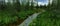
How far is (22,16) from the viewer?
6379mm

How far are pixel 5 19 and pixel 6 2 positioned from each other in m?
0.74

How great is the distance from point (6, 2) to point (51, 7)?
1622 millimetres

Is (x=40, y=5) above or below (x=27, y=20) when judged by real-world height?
above

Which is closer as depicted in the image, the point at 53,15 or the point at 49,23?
the point at 49,23

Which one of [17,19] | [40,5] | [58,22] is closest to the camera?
[58,22]

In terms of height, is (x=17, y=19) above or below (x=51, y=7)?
below

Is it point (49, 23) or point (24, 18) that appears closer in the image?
point (49, 23)

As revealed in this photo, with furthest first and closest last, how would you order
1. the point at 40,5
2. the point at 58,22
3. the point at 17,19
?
the point at 17,19 < the point at 40,5 < the point at 58,22

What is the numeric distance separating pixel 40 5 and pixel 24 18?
855mm

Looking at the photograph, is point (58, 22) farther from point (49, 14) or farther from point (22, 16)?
point (22, 16)

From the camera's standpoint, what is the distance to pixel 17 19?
611 centimetres

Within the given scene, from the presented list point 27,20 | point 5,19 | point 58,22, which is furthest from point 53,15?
point 5,19

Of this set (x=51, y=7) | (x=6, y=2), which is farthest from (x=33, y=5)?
(x=6, y=2)

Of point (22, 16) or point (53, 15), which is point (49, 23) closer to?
point (53, 15)
